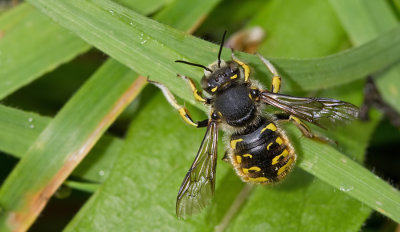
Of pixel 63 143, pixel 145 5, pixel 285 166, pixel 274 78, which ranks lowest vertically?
pixel 63 143

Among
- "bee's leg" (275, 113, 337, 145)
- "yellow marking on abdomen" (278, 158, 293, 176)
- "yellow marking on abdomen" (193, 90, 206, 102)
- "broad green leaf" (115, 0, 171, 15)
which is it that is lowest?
"yellow marking on abdomen" (278, 158, 293, 176)

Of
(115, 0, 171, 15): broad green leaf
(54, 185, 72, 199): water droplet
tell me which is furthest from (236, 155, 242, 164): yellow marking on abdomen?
(115, 0, 171, 15): broad green leaf

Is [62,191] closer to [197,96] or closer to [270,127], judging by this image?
[197,96]

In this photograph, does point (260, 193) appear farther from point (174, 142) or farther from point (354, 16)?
point (354, 16)

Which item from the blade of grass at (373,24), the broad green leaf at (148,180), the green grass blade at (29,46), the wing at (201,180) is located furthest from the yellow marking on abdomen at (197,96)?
the blade of grass at (373,24)

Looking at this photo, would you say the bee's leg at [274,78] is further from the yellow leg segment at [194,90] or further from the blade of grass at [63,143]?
the blade of grass at [63,143]

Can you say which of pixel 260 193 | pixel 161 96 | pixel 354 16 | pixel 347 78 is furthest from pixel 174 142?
pixel 354 16

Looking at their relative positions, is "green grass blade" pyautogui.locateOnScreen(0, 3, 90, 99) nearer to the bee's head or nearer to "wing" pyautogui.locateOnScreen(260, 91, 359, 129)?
the bee's head

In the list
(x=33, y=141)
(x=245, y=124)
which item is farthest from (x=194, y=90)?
(x=33, y=141)
